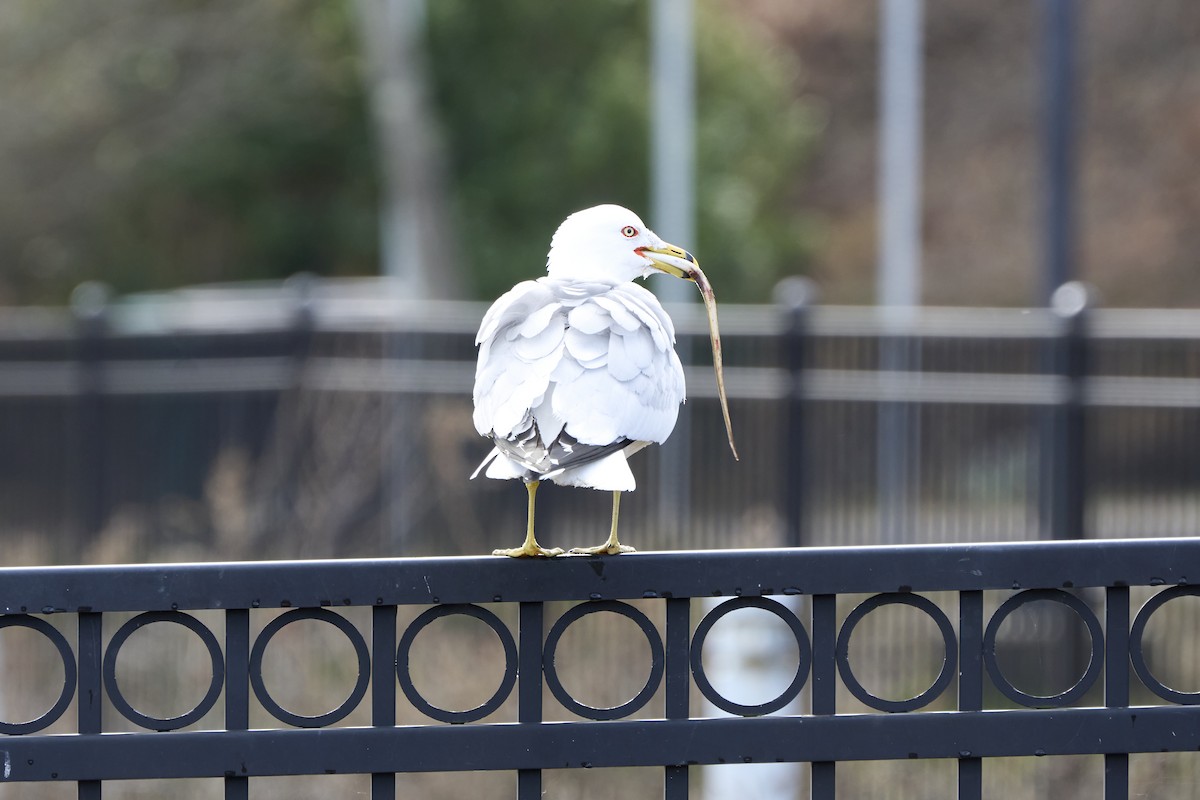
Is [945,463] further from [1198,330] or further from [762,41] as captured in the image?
[762,41]

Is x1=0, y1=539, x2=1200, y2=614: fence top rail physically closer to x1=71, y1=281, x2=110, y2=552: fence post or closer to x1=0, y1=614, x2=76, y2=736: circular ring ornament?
x1=0, y1=614, x2=76, y2=736: circular ring ornament

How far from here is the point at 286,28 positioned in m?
25.7

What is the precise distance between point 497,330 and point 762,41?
89.2 feet

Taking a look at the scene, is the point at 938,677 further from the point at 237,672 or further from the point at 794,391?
the point at 794,391

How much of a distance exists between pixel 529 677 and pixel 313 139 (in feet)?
81.6

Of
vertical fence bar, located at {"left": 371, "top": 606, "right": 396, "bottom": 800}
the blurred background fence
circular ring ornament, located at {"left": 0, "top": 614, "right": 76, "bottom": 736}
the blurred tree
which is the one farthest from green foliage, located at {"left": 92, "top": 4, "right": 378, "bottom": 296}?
vertical fence bar, located at {"left": 371, "top": 606, "right": 396, "bottom": 800}

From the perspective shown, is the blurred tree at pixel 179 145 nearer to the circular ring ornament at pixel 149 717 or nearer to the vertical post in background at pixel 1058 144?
the vertical post in background at pixel 1058 144

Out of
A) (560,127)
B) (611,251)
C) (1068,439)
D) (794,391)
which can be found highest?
(560,127)

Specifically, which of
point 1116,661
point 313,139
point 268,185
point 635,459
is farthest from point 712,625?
point 268,185

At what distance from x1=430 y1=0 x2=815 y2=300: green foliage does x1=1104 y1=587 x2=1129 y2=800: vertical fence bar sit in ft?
66.4

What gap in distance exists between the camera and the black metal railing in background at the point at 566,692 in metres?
2.81

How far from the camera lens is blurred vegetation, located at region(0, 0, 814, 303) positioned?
24031mm

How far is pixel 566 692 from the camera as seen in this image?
2889 mm

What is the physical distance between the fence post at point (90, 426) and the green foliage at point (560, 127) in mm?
12761
